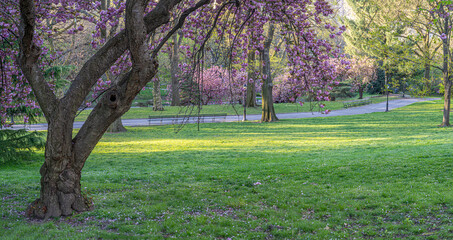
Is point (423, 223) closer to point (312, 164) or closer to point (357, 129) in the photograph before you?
point (312, 164)

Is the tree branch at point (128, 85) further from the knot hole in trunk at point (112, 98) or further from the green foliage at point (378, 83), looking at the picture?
the green foliage at point (378, 83)

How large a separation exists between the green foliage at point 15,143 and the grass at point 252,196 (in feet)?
1.51

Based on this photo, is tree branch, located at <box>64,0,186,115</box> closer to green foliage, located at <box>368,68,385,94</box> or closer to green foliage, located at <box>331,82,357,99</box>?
green foliage, located at <box>331,82,357,99</box>

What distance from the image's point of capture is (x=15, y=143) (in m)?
13.6

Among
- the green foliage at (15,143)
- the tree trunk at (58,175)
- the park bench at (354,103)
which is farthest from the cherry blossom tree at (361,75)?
the tree trunk at (58,175)

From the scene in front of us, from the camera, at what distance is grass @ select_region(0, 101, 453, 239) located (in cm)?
608

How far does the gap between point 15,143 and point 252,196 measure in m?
9.72

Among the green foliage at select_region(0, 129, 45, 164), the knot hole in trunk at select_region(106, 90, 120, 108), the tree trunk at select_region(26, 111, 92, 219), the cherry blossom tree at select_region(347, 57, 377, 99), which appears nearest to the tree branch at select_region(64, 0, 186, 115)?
the tree trunk at select_region(26, 111, 92, 219)

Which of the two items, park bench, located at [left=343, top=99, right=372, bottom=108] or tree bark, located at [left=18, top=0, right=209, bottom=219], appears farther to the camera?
park bench, located at [left=343, top=99, right=372, bottom=108]

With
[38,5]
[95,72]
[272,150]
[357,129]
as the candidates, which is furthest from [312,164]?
[357,129]

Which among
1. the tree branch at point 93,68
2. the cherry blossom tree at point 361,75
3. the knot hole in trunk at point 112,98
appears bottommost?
the knot hole in trunk at point 112,98

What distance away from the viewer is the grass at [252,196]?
19.9 feet

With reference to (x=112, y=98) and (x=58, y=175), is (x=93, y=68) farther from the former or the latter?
(x=58, y=175)

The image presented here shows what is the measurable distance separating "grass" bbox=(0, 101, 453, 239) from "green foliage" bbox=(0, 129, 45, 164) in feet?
1.51
